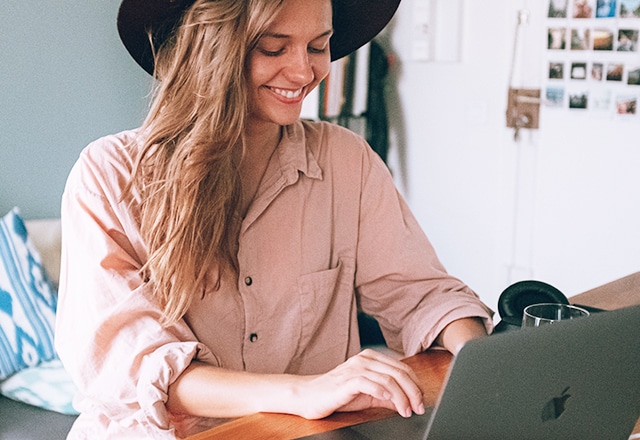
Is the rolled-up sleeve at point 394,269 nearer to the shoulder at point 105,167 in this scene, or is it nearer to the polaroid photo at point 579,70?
the shoulder at point 105,167

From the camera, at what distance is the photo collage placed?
3369mm

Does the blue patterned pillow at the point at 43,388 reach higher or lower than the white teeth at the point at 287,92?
lower

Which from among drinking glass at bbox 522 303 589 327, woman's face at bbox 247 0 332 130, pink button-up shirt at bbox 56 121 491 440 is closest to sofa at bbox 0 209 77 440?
pink button-up shirt at bbox 56 121 491 440

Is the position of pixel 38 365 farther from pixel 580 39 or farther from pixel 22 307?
pixel 580 39

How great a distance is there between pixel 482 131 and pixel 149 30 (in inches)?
106

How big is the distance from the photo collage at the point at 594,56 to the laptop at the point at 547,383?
262 centimetres

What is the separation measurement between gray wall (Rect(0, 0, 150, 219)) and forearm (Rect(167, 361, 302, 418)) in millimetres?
1787

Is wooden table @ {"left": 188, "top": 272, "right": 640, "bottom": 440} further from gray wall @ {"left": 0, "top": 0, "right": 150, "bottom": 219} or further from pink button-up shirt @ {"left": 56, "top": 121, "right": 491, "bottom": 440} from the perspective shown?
gray wall @ {"left": 0, "top": 0, "right": 150, "bottom": 219}

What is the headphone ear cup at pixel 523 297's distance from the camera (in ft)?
4.40

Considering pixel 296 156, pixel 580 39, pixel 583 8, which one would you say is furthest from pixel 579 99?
pixel 296 156

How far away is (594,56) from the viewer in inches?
137

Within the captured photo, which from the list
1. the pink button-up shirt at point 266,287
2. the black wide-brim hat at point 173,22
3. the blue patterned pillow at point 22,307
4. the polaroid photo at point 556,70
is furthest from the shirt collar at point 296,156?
the polaroid photo at point 556,70

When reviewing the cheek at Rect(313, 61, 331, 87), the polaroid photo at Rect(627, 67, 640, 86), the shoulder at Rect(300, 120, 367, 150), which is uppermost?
the cheek at Rect(313, 61, 331, 87)

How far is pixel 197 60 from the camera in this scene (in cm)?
136
